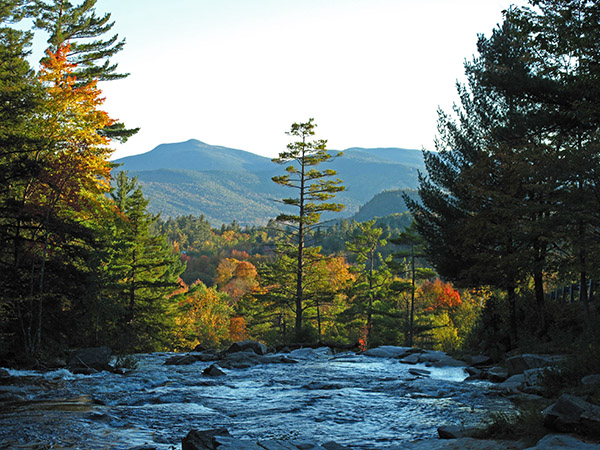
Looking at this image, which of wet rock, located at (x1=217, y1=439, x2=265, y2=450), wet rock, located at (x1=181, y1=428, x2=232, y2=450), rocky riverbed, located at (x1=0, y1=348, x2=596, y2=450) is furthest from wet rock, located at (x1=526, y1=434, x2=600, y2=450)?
wet rock, located at (x1=181, y1=428, x2=232, y2=450)

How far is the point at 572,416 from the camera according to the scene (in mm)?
6027

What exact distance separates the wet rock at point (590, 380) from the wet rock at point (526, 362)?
3.78 meters

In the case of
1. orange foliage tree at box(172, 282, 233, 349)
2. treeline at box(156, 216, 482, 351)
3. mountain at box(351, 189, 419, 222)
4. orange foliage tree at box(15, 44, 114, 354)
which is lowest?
orange foliage tree at box(172, 282, 233, 349)

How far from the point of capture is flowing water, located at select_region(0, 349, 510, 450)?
7.52 m

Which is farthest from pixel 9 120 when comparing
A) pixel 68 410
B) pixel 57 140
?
pixel 68 410

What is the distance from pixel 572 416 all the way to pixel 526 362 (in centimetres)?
744

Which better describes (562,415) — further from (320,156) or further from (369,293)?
(369,293)

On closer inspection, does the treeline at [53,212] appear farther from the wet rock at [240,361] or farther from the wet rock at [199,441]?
the wet rock at [199,441]

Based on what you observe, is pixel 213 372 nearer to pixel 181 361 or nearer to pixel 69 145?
pixel 181 361

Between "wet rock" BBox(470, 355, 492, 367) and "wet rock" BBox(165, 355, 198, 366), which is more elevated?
"wet rock" BBox(470, 355, 492, 367)

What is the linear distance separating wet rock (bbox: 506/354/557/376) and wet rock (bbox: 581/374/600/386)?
12.4 ft

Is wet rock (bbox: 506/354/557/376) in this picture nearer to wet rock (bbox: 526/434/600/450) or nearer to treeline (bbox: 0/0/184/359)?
wet rock (bbox: 526/434/600/450)

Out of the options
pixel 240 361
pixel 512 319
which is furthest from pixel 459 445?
pixel 512 319

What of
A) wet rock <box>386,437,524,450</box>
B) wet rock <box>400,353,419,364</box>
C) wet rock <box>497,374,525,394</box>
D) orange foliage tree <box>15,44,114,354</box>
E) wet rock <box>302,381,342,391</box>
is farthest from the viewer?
wet rock <box>400,353,419,364</box>
